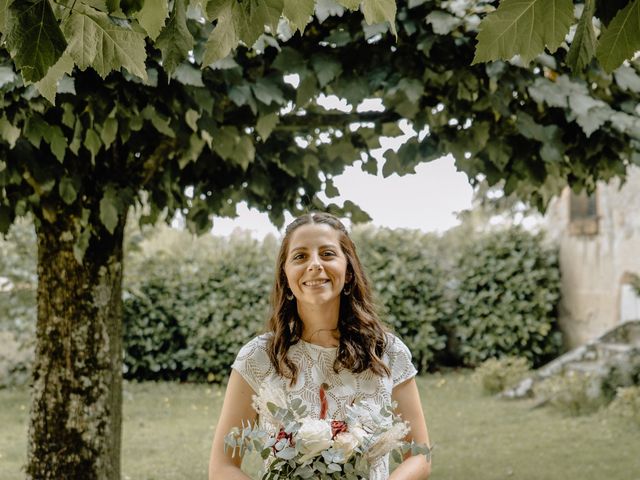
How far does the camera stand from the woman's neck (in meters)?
2.44

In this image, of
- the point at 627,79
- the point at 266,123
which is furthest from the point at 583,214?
the point at 266,123

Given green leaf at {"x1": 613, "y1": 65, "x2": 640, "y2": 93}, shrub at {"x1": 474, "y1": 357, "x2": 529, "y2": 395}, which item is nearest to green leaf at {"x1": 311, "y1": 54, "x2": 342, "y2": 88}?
green leaf at {"x1": 613, "y1": 65, "x2": 640, "y2": 93}

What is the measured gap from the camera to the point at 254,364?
7.80ft

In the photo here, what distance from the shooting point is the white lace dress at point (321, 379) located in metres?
2.33

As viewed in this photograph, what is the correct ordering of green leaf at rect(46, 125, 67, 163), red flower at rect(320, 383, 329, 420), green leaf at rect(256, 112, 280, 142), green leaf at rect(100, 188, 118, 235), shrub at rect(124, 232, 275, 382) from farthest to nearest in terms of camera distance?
shrub at rect(124, 232, 275, 382), green leaf at rect(100, 188, 118, 235), green leaf at rect(256, 112, 280, 142), green leaf at rect(46, 125, 67, 163), red flower at rect(320, 383, 329, 420)

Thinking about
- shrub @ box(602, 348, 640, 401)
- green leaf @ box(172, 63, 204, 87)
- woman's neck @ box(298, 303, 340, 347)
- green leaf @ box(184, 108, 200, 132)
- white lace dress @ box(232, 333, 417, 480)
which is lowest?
shrub @ box(602, 348, 640, 401)

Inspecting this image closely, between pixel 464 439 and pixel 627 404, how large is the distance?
178 cm

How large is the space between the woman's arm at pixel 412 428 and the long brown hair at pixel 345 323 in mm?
112

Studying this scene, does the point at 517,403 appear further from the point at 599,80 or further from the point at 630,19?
the point at 630,19

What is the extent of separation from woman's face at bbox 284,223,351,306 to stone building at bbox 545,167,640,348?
8.61m

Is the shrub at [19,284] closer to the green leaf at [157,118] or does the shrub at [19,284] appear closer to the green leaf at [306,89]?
the green leaf at [157,118]

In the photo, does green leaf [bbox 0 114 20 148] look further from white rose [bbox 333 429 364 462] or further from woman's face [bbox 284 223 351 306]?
white rose [bbox 333 429 364 462]

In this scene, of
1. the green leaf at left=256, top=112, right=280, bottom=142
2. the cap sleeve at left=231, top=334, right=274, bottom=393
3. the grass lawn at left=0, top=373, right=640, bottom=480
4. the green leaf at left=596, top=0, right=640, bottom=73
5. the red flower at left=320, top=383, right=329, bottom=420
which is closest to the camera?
the green leaf at left=596, top=0, right=640, bottom=73

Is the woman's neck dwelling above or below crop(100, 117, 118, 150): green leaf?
below
